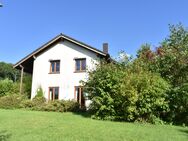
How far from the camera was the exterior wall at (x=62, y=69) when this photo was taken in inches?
1190

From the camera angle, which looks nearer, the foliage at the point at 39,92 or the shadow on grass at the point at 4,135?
the shadow on grass at the point at 4,135

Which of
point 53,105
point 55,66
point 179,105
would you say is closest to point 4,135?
point 179,105

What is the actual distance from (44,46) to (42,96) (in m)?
5.25

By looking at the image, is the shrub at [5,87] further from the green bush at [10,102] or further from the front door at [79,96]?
the front door at [79,96]

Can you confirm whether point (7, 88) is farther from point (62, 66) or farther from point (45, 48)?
point (62, 66)

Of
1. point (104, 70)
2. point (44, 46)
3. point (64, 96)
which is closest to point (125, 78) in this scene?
point (104, 70)

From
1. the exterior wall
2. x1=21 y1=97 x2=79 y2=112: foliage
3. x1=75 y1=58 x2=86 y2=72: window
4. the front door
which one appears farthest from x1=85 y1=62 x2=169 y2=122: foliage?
x1=75 y1=58 x2=86 y2=72: window

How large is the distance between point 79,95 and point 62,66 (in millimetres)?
3610

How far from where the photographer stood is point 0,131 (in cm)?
1362

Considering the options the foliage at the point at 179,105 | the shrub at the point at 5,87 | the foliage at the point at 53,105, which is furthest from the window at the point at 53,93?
the foliage at the point at 179,105

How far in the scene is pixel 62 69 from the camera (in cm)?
3088

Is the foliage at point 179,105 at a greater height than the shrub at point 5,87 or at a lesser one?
lesser

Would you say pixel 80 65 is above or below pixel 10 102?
above

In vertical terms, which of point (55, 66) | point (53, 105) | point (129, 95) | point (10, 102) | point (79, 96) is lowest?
point (53, 105)
